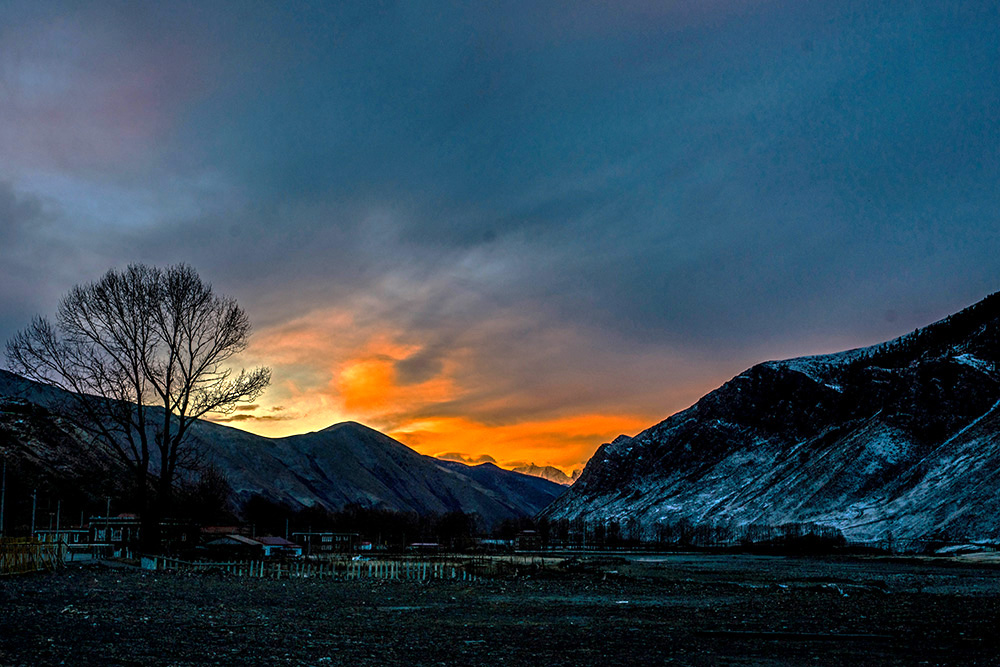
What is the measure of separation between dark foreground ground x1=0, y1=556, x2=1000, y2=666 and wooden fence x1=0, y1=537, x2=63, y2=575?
241 centimetres

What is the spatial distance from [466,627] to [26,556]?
2610 centimetres

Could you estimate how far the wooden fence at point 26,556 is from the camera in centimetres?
3397

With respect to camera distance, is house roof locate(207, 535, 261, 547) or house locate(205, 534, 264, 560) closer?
house locate(205, 534, 264, 560)

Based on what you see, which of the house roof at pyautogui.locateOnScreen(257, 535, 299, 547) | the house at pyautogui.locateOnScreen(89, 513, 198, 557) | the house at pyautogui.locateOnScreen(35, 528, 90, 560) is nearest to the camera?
the house at pyautogui.locateOnScreen(35, 528, 90, 560)

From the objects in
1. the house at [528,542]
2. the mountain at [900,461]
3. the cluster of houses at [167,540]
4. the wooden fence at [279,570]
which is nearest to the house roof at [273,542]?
the cluster of houses at [167,540]

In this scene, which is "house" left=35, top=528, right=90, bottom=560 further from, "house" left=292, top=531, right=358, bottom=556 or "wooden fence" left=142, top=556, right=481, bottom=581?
"house" left=292, top=531, right=358, bottom=556

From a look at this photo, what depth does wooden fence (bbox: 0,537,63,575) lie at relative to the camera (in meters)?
34.0

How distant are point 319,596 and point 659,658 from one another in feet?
57.1

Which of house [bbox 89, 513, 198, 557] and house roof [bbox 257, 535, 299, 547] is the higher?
house [bbox 89, 513, 198, 557]

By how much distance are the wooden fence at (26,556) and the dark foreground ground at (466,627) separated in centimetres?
241

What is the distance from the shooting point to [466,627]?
19750 millimetres

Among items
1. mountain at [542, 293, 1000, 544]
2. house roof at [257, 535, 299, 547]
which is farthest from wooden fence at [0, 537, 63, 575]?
mountain at [542, 293, 1000, 544]

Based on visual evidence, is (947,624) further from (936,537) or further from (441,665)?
(936,537)

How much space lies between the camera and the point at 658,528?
19225 centimetres
